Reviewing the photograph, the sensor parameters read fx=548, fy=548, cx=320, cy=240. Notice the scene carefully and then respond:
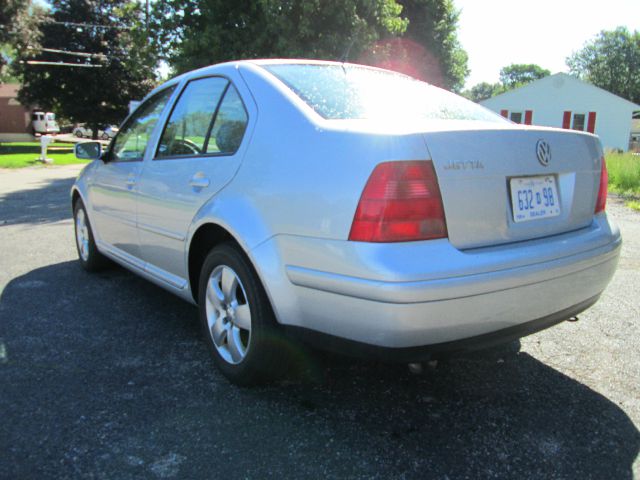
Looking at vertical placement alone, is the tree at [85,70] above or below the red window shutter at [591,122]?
above

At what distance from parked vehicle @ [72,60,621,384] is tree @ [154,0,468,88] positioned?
11166mm

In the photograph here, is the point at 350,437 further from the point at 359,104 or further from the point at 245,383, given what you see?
the point at 359,104

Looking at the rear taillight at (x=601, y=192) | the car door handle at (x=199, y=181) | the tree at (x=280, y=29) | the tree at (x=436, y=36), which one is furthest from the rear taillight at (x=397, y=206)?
the tree at (x=436, y=36)

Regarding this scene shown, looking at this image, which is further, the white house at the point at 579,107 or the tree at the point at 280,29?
the white house at the point at 579,107

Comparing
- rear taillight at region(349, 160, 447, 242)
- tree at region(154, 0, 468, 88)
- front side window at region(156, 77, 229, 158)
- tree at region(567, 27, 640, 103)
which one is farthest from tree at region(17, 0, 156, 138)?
tree at region(567, 27, 640, 103)

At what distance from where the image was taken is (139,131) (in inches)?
156

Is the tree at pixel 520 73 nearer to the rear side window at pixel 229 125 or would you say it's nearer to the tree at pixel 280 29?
the tree at pixel 280 29

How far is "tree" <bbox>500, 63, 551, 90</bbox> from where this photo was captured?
108m

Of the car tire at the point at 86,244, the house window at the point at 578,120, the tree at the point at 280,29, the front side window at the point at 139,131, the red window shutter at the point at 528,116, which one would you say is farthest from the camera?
the house window at the point at 578,120

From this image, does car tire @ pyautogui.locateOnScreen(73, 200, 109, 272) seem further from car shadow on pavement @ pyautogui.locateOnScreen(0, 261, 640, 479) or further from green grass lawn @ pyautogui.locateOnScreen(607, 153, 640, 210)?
green grass lawn @ pyautogui.locateOnScreen(607, 153, 640, 210)

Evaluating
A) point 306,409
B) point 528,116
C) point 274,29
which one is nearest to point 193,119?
point 306,409

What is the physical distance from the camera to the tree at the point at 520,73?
108500 millimetres

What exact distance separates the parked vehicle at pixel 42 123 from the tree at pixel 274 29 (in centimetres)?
4240

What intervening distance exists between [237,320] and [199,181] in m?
0.76
